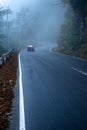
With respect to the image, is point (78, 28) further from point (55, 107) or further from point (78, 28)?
point (55, 107)

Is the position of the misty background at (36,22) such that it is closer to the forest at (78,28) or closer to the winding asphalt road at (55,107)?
the forest at (78,28)

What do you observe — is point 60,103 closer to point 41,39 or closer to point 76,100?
point 76,100

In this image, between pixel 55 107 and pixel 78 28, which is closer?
pixel 55 107

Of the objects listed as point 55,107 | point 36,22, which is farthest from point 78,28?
point 36,22

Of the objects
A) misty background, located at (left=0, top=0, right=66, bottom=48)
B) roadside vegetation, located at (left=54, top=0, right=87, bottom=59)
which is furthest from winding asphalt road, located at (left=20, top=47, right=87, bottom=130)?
misty background, located at (left=0, top=0, right=66, bottom=48)

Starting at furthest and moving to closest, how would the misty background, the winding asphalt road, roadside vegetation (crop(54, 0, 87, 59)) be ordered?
1. the misty background
2. roadside vegetation (crop(54, 0, 87, 59))
3. the winding asphalt road

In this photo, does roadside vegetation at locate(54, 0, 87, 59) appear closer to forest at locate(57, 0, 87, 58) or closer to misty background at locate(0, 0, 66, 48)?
forest at locate(57, 0, 87, 58)

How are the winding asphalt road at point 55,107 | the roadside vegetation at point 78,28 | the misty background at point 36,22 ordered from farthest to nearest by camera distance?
1. the misty background at point 36,22
2. the roadside vegetation at point 78,28
3. the winding asphalt road at point 55,107

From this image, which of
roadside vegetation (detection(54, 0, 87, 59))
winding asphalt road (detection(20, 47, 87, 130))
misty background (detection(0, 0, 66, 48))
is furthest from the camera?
misty background (detection(0, 0, 66, 48))

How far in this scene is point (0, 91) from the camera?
1383cm

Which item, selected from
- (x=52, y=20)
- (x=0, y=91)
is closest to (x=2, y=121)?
(x=0, y=91)

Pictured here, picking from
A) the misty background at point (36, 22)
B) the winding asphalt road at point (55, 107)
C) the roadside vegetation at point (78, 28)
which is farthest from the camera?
the misty background at point (36, 22)

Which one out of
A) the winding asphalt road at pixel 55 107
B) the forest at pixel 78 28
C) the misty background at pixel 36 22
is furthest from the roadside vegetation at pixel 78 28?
the misty background at pixel 36 22

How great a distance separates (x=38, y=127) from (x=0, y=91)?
6.15 meters
